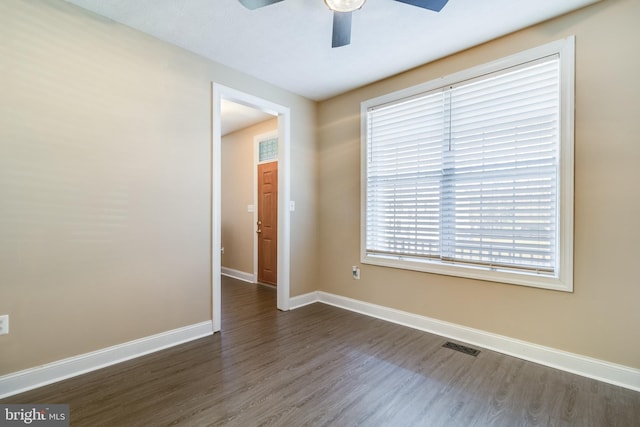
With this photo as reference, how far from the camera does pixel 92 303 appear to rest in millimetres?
2195

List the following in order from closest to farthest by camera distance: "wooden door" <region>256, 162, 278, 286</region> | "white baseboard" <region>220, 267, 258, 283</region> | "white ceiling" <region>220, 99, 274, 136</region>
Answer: "white ceiling" <region>220, 99, 274, 136</region> → "wooden door" <region>256, 162, 278, 286</region> → "white baseboard" <region>220, 267, 258, 283</region>

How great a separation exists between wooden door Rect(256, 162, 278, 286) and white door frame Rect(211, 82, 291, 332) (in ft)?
3.84

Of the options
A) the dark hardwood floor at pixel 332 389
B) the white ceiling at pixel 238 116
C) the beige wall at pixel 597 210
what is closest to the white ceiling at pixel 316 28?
the beige wall at pixel 597 210

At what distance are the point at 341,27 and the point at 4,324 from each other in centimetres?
301

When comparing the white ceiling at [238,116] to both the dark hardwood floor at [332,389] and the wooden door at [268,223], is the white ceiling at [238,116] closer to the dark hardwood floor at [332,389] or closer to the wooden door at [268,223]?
the wooden door at [268,223]

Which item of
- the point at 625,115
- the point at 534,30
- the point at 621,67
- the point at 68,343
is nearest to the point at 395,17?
the point at 534,30

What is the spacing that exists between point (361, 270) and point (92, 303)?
261 centimetres

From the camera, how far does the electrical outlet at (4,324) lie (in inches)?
73.4

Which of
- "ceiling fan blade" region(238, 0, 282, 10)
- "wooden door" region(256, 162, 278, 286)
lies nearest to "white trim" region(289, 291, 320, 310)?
"wooden door" region(256, 162, 278, 286)

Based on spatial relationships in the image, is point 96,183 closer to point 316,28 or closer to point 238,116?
point 316,28

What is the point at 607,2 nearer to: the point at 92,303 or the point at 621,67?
the point at 621,67

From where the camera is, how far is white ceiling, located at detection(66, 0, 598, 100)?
211 cm

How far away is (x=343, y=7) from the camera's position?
6.13ft

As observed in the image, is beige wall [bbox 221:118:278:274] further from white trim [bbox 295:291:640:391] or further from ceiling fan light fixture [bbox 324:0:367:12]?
ceiling fan light fixture [bbox 324:0:367:12]
